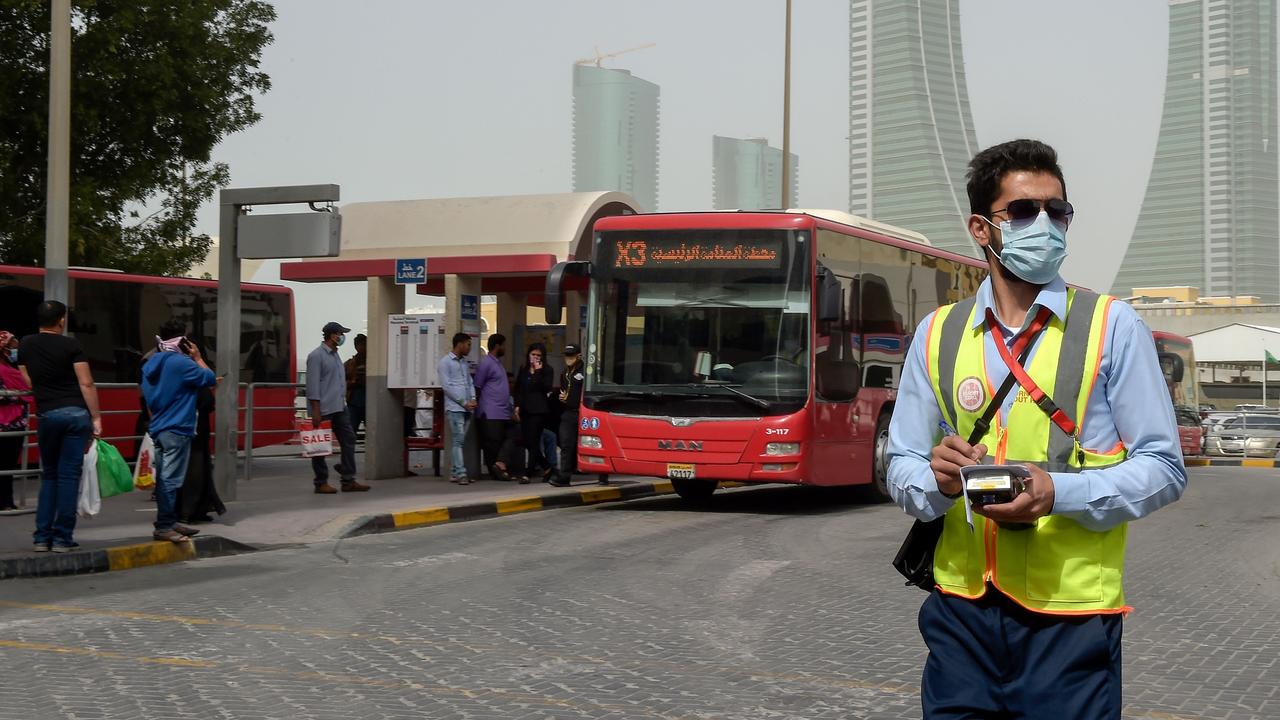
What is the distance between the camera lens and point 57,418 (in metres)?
10.8

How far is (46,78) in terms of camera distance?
2223cm

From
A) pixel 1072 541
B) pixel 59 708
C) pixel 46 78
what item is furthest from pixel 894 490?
pixel 46 78

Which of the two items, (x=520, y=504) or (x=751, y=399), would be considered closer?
(x=751, y=399)

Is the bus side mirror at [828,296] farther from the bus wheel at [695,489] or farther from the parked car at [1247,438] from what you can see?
the parked car at [1247,438]

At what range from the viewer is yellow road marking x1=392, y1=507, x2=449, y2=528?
14.1m

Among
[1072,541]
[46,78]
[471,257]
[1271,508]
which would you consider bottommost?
[1271,508]

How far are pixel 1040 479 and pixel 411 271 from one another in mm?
16373

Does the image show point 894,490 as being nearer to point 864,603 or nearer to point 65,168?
point 864,603

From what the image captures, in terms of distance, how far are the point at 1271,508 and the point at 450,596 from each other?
1248 cm

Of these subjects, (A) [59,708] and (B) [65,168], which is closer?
(A) [59,708]

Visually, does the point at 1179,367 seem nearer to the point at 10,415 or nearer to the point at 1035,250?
the point at 10,415

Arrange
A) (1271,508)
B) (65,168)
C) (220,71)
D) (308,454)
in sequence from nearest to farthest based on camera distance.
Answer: (65,168), (308,454), (1271,508), (220,71)

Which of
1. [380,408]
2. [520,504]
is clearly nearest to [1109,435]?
[520,504]

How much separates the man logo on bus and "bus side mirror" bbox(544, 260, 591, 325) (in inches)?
483
